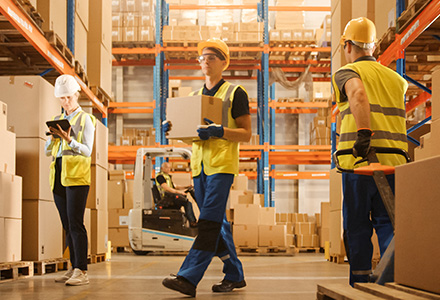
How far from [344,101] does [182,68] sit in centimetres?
1471

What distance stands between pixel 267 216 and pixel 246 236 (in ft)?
1.97

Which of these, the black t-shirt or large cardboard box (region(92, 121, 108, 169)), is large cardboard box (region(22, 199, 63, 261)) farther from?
the black t-shirt

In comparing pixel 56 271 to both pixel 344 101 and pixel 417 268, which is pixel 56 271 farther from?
pixel 417 268

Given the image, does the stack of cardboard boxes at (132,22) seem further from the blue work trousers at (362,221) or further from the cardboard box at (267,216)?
the blue work trousers at (362,221)

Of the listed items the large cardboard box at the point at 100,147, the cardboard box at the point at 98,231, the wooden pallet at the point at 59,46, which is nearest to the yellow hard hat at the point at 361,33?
the wooden pallet at the point at 59,46

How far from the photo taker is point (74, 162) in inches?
185

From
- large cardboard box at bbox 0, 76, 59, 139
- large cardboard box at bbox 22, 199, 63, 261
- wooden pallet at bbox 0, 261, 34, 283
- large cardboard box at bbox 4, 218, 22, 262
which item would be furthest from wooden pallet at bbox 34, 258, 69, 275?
large cardboard box at bbox 0, 76, 59, 139

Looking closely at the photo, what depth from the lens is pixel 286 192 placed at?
1820 cm

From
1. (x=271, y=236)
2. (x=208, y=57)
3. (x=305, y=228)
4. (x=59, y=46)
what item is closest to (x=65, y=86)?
(x=208, y=57)

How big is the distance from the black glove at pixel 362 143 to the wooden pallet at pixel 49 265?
13.3ft

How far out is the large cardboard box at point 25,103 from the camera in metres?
5.97

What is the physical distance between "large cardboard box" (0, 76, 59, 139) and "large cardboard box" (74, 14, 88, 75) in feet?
8.65

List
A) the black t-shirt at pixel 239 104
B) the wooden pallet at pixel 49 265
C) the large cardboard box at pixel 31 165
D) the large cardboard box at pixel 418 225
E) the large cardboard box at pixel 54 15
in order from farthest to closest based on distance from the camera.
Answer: the large cardboard box at pixel 54 15
the large cardboard box at pixel 31 165
the wooden pallet at pixel 49 265
the black t-shirt at pixel 239 104
the large cardboard box at pixel 418 225

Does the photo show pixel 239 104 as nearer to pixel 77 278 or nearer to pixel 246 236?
pixel 77 278
